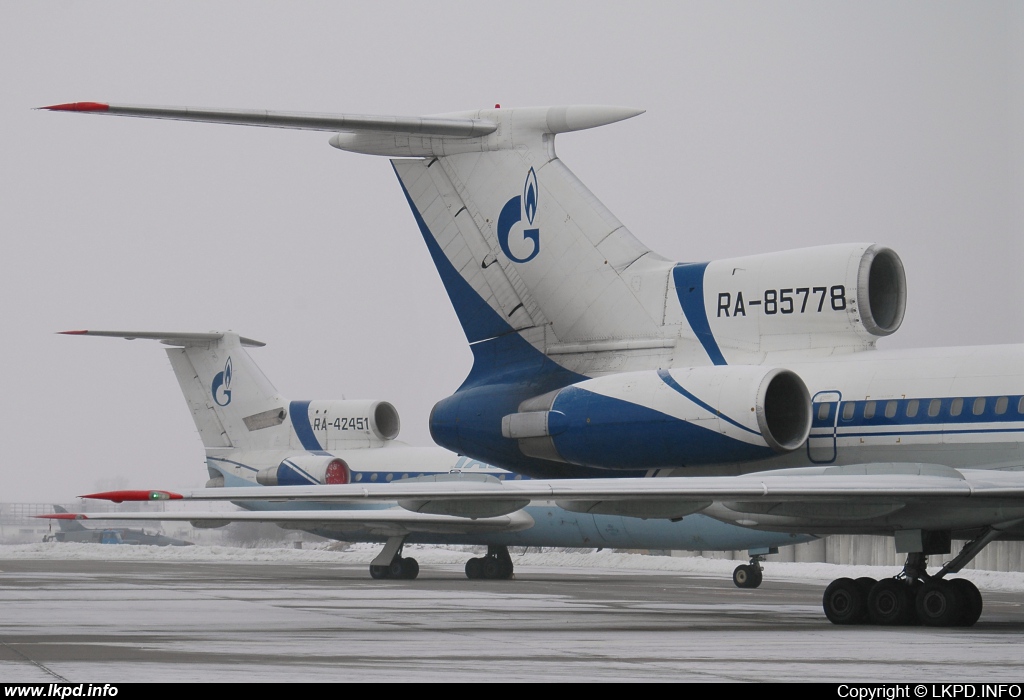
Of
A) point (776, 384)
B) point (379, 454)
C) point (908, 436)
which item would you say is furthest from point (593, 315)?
point (379, 454)

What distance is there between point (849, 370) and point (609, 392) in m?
2.39

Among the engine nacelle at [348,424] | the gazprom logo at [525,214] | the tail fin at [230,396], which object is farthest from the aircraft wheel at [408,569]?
the gazprom logo at [525,214]

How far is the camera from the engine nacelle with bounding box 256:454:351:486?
96.8ft

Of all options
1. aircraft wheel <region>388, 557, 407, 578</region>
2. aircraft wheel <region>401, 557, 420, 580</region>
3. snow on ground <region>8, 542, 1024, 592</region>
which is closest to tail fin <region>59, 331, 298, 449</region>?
aircraft wheel <region>388, 557, 407, 578</region>

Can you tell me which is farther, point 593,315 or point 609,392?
point 593,315

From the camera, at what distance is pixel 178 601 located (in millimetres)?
18547

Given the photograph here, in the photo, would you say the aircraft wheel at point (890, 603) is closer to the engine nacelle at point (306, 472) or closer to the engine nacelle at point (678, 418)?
the engine nacelle at point (678, 418)

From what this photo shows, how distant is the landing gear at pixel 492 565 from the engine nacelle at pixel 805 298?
16.1 metres

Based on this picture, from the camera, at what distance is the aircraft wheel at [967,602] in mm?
13062

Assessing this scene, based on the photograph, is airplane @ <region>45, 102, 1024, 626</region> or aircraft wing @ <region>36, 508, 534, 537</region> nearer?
airplane @ <region>45, 102, 1024, 626</region>

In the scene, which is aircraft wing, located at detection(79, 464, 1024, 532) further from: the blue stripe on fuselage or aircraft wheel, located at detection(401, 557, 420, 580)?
aircraft wheel, located at detection(401, 557, 420, 580)

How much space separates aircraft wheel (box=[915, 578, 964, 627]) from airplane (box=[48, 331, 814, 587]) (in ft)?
30.7
